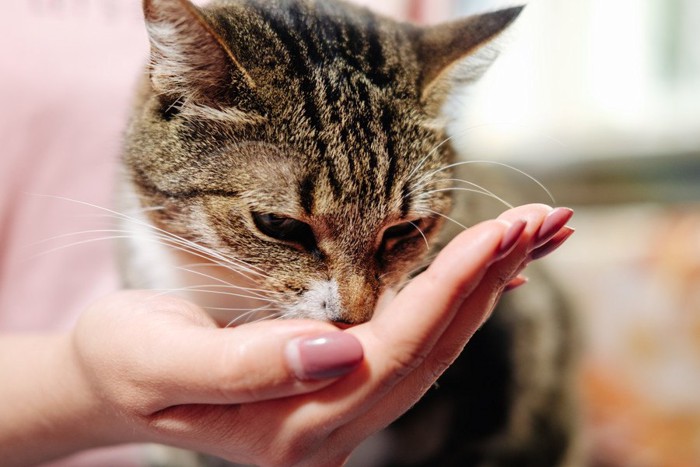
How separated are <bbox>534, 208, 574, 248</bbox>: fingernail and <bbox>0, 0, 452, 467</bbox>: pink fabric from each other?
39 centimetres

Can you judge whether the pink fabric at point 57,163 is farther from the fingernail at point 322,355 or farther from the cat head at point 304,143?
the fingernail at point 322,355

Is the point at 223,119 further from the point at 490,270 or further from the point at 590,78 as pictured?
the point at 590,78

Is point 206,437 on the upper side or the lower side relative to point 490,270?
lower

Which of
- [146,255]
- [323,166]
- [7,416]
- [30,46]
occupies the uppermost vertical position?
[30,46]

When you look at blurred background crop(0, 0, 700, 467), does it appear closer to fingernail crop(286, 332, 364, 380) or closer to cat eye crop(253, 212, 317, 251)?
cat eye crop(253, 212, 317, 251)

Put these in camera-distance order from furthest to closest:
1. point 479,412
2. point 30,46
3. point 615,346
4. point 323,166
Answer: point 615,346 → point 479,412 → point 30,46 → point 323,166

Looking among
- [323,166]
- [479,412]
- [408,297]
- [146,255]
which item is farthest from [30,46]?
[479,412]

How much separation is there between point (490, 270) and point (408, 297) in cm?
6

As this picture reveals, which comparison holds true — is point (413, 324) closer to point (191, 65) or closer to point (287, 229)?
point (287, 229)

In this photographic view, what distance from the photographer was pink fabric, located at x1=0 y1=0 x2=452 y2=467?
2.35 feet

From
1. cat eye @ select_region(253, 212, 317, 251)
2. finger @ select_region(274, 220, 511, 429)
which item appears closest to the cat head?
cat eye @ select_region(253, 212, 317, 251)

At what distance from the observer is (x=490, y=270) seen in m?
0.46

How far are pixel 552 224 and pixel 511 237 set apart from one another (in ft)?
0.16

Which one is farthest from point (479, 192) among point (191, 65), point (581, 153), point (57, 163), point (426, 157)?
point (581, 153)
